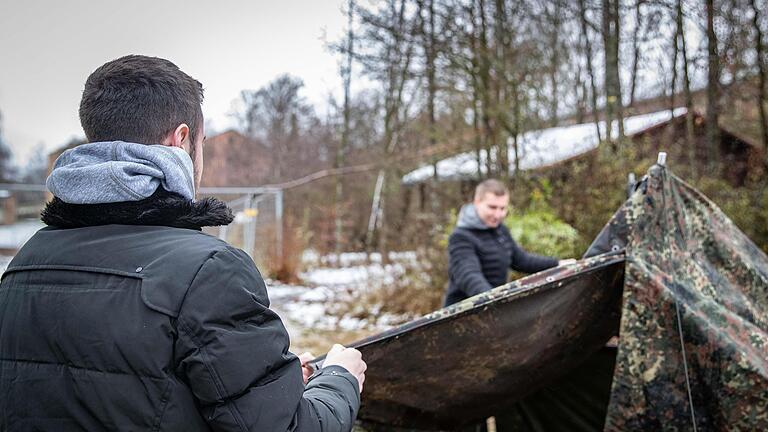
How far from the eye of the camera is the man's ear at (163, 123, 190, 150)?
1.41 meters

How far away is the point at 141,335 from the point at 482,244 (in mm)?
3211

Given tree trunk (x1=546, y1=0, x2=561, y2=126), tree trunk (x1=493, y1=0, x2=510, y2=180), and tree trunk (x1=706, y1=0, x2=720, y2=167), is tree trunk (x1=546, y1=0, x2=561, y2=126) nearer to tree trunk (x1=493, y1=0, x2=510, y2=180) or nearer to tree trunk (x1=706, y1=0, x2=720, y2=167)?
tree trunk (x1=493, y1=0, x2=510, y2=180)

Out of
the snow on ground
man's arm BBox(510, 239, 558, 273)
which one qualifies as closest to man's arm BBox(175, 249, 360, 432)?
man's arm BBox(510, 239, 558, 273)

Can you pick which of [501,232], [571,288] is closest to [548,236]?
[501,232]

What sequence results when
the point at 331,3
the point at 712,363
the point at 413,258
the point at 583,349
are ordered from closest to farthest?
the point at 712,363 → the point at 583,349 → the point at 413,258 → the point at 331,3

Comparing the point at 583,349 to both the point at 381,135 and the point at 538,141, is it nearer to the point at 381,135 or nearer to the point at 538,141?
the point at 538,141

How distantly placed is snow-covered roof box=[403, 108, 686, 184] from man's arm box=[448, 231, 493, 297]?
5501mm

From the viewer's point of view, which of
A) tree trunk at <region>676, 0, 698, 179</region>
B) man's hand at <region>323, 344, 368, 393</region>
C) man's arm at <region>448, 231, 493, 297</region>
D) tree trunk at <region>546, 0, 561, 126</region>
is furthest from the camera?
tree trunk at <region>546, 0, 561, 126</region>

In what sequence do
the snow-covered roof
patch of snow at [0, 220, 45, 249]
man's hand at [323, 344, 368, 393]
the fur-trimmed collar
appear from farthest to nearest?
1. patch of snow at [0, 220, 45, 249]
2. the snow-covered roof
3. man's hand at [323, 344, 368, 393]
4. the fur-trimmed collar

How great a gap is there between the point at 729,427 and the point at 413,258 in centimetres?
739

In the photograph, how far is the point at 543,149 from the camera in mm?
9742

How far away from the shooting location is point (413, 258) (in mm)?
9602

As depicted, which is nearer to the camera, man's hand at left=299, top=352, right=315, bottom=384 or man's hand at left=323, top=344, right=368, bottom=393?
man's hand at left=323, top=344, right=368, bottom=393

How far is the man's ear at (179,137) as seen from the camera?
1413 mm
